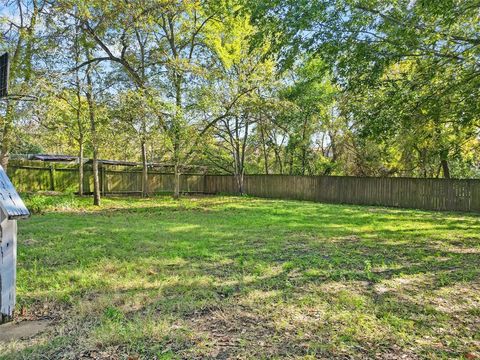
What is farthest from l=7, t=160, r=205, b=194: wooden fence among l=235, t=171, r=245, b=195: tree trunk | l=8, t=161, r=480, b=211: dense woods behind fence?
l=235, t=171, r=245, b=195: tree trunk

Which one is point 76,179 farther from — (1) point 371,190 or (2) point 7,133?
(1) point 371,190

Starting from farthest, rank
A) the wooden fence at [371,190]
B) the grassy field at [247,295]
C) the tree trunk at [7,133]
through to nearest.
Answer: the wooden fence at [371,190] → the tree trunk at [7,133] → the grassy field at [247,295]

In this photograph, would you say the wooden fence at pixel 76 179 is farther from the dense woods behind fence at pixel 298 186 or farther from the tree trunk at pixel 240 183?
the tree trunk at pixel 240 183

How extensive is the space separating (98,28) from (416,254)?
10.1 metres

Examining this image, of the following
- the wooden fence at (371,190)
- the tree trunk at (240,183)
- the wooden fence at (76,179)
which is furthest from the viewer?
the tree trunk at (240,183)

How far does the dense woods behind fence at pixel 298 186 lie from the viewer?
11664 mm

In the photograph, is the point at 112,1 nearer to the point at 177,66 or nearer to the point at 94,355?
the point at 177,66

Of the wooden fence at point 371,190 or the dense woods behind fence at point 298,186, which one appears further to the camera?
the dense woods behind fence at point 298,186

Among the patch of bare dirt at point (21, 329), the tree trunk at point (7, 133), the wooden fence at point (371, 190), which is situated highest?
the tree trunk at point (7, 133)

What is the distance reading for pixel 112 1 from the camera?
9.41m

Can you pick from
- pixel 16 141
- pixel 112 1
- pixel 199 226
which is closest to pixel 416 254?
pixel 199 226

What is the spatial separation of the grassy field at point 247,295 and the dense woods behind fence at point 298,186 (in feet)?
21.4

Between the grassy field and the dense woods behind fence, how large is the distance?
6519mm

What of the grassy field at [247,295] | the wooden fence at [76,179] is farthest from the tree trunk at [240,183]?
the grassy field at [247,295]
